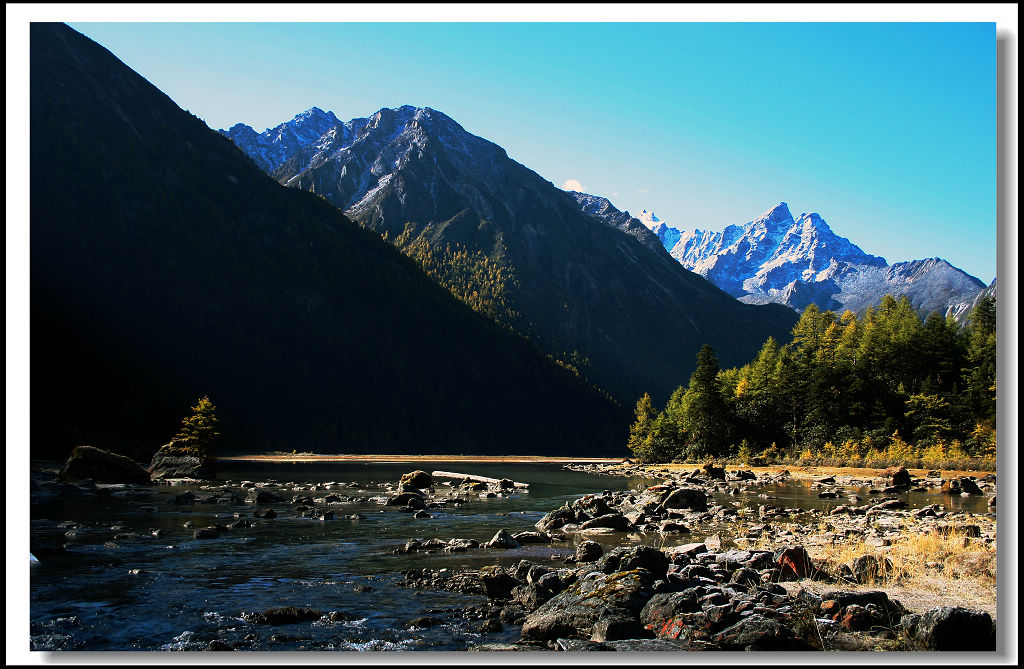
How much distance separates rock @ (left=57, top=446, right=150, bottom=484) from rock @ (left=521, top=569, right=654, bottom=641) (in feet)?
134

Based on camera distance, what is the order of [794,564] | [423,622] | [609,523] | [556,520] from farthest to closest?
[556,520]
[609,523]
[794,564]
[423,622]

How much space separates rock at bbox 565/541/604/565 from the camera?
18.3 metres

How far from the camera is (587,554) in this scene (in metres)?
18.4

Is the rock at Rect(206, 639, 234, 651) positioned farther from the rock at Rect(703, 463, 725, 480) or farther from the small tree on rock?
the small tree on rock

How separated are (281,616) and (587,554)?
905cm

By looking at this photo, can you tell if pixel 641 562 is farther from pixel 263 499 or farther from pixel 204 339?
pixel 204 339

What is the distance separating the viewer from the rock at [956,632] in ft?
31.1

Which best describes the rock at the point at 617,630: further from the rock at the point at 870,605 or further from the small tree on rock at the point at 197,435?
the small tree on rock at the point at 197,435

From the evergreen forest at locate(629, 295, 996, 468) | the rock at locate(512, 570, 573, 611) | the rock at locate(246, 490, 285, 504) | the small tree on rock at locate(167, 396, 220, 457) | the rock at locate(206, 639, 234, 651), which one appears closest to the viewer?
the rock at locate(206, 639, 234, 651)

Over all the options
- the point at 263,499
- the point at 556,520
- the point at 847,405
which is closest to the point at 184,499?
the point at 263,499

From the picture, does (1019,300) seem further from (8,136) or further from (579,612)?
(8,136)

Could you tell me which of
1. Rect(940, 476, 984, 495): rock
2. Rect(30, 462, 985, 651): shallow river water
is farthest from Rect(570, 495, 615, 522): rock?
Rect(940, 476, 984, 495): rock

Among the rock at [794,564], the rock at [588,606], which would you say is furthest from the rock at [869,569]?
the rock at [588,606]

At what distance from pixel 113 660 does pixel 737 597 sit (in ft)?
33.0
